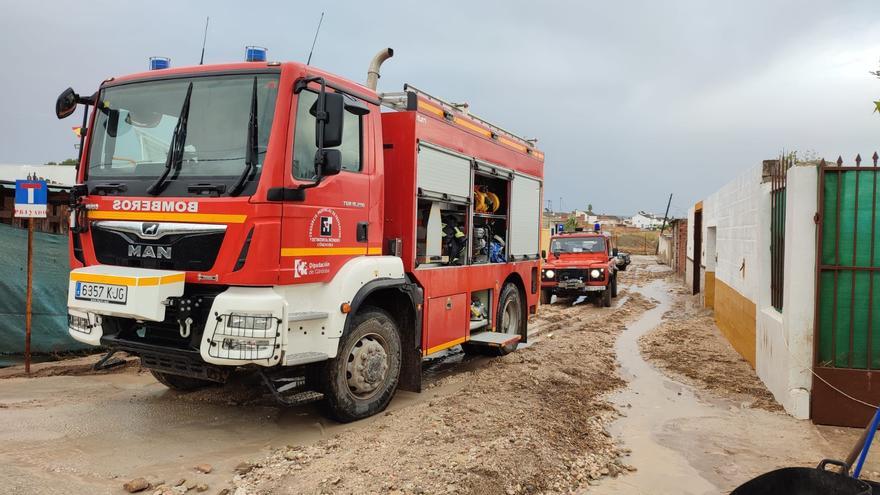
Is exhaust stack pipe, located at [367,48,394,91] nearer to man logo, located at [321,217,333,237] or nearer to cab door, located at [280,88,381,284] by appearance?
cab door, located at [280,88,381,284]

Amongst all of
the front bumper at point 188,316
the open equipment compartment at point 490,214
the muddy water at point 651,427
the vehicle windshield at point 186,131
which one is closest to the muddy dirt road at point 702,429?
the muddy water at point 651,427

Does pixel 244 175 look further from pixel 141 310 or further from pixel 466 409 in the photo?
pixel 466 409

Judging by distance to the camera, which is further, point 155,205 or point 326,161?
point 326,161

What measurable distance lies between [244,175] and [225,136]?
1.38 ft

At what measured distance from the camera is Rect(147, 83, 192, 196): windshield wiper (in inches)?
179

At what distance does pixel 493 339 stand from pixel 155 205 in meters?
4.51

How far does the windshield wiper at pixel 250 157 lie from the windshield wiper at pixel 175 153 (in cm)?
58

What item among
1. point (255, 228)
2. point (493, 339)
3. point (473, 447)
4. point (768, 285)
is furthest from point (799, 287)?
point (255, 228)

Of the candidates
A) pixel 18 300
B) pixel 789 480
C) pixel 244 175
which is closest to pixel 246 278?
pixel 244 175

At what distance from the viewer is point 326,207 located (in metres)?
4.86

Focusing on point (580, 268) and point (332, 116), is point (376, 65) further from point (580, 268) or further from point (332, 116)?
point (580, 268)

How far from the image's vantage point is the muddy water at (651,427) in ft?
14.8

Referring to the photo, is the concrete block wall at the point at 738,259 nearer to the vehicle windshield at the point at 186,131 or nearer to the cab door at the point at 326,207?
the cab door at the point at 326,207

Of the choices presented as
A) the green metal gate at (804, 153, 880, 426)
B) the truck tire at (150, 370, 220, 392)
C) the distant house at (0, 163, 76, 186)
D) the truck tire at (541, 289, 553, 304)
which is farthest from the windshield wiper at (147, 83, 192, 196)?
the distant house at (0, 163, 76, 186)
